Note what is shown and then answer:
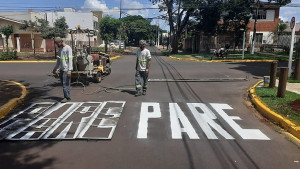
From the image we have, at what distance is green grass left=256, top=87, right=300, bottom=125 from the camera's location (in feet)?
20.3

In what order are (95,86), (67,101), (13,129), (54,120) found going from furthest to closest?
1. (95,86)
2. (67,101)
3. (54,120)
4. (13,129)

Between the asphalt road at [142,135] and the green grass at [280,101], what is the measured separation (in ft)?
1.67

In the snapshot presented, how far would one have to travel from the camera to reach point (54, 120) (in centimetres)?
616

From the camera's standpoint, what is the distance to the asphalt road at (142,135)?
4203 mm

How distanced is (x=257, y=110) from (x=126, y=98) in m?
3.80

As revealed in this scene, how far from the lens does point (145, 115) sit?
6.58 m

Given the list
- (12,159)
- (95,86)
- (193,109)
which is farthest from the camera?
(95,86)

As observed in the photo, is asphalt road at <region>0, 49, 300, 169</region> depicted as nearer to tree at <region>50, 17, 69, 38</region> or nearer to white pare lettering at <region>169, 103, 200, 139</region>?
white pare lettering at <region>169, 103, 200, 139</region>

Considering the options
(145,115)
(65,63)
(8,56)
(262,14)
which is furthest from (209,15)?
(145,115)

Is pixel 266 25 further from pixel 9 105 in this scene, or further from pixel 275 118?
pixel 9 105

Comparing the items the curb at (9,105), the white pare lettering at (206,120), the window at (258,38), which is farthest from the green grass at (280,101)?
the window at (258,38)

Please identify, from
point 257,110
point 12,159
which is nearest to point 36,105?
point 12,159

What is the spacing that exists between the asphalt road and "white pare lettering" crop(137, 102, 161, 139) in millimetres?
20

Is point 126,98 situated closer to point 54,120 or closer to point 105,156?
point 54,120
